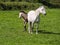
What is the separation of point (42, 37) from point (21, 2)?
18.0 m

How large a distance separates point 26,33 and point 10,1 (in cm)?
1763

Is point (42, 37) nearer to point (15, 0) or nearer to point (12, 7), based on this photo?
point (12, 7)

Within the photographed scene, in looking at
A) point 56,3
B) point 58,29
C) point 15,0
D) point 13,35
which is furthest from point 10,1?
point 13,35

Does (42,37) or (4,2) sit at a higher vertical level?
(42,37)

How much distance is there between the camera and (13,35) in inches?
559

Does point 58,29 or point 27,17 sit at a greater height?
point 27,17

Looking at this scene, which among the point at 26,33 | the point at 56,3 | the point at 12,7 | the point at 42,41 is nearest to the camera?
the point at 42,41

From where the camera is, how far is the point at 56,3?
35.5m

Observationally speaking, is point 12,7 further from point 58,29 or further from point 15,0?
point 58,29

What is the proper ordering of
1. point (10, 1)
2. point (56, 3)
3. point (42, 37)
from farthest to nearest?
1. point (56, 3)
2. point (10, 1)
3. point (42, 37)

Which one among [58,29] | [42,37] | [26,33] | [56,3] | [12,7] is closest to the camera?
[42,37]

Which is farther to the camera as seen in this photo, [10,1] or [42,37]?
[10,1]

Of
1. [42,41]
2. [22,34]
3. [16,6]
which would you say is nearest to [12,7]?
[16,6]

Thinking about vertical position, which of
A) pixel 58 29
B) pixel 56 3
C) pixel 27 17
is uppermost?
pixel 27 17
